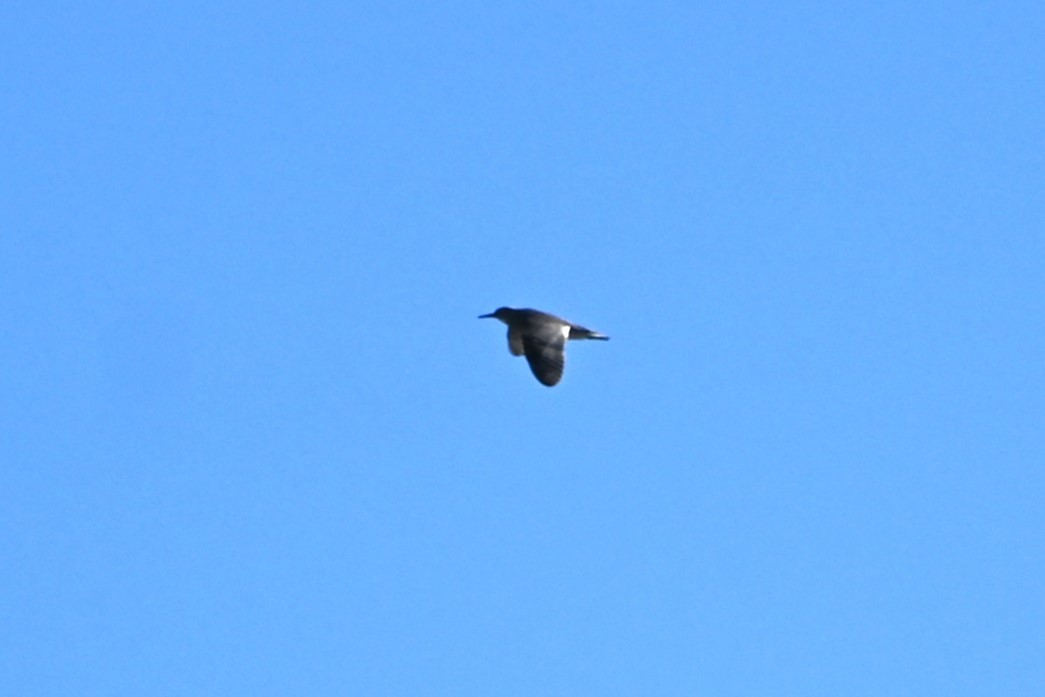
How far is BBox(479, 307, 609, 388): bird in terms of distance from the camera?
7150cm

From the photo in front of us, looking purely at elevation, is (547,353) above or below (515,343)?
below

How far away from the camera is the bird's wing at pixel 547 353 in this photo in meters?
71.3

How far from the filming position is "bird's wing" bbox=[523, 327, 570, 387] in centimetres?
7131

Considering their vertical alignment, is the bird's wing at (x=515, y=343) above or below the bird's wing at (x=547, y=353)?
above

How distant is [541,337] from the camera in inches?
2854

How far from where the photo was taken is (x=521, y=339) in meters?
73.4

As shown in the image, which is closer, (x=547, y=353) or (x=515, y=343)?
(x=547, y=353)

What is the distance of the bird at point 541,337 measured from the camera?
71500 mm

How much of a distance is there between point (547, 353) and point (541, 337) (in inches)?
23.4

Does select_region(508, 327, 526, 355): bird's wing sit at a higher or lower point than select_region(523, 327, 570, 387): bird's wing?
higher

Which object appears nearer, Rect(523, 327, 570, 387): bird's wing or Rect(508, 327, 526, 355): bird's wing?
Rect(523, 327, 570, 387): bird's wing

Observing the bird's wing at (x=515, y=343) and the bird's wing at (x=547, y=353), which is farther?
the bird's wing at (x=515, y=343)

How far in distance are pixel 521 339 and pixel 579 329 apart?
64.7 inches

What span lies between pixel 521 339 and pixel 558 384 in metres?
2.61
